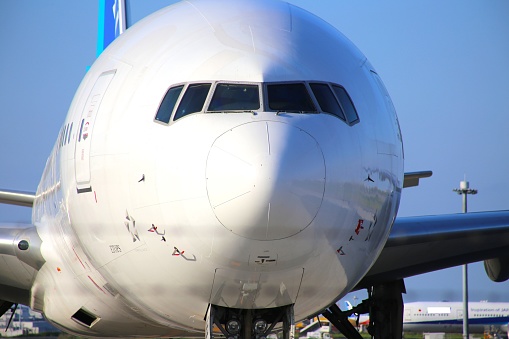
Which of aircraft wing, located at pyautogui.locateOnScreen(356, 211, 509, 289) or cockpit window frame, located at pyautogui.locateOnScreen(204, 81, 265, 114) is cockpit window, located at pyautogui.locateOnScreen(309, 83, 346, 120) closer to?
cockpit window frame, located at pyautogui.locateOnScreen(204, 81, 265, 114)

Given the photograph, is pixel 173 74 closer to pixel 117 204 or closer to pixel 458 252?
pixel 117 204

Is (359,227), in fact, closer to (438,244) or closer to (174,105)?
(174,105)

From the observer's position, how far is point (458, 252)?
498 inches

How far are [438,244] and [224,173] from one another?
6.27m

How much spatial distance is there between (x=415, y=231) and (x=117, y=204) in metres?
5.24

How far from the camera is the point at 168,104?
7547 millimetres

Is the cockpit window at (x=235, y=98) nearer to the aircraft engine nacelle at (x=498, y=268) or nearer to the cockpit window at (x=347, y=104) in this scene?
the cockpit window at (x=347, y=104)

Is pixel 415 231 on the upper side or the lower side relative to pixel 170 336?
upper

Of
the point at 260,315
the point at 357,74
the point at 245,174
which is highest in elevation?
the point at 357,74

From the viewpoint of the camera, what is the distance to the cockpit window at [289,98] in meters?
7.34

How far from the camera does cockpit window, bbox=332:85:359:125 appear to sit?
25.3 ft

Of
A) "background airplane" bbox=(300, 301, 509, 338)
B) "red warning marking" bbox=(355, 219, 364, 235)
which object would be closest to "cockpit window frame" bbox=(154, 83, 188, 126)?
"red warning marking" bbox=(355, 219, 364, 235)

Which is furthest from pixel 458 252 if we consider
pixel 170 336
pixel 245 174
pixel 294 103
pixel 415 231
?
pixel 245 174

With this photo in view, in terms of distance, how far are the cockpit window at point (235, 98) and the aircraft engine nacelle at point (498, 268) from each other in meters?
7.53
